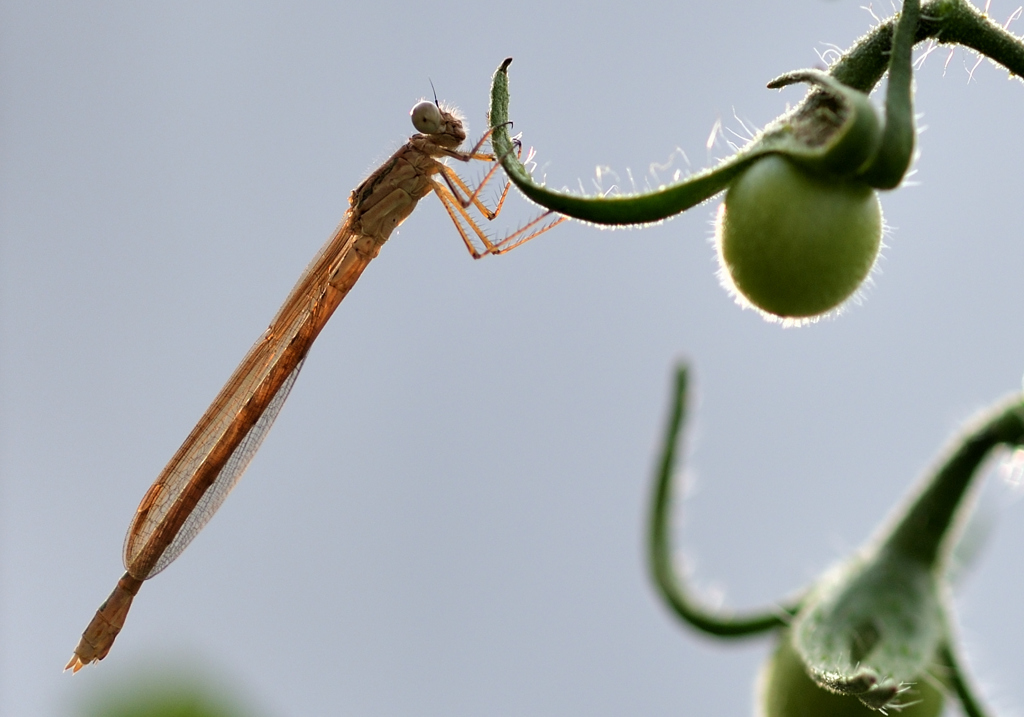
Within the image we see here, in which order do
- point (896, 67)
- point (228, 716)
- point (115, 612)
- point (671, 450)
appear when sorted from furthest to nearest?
point (115, 612), point (228, 716), point (671, 450), point (896, 67)

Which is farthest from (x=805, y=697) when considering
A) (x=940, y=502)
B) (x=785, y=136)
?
(x=785, y=136)

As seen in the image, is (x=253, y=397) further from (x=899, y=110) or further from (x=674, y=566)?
(x=899, y=110)

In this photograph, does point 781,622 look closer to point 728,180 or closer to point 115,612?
point 728,180

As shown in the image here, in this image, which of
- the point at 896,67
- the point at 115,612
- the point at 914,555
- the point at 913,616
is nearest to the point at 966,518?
the point at 914,555

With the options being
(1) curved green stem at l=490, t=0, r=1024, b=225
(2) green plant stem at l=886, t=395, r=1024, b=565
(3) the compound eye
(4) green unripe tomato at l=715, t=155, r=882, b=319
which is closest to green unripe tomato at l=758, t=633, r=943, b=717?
(2) green plant stem at l=886, t=395, r=1024, b=565

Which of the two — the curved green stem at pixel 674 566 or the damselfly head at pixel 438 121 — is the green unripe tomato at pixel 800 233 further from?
the damselfly head at pixel 438 121

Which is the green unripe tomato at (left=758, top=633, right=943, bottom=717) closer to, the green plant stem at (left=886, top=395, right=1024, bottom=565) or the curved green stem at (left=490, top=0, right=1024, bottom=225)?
the green plant stem at (left=886, top=395, right=1024, bottom=565)
